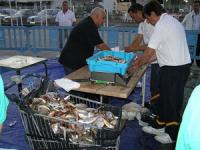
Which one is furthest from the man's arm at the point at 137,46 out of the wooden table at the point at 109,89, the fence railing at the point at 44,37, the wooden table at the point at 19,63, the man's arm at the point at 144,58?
the fence railing at the point at 44,37

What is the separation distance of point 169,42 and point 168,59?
23 centimetres

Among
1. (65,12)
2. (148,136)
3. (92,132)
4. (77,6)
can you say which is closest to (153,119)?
(148,136)

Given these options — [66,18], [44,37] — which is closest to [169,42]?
[44,37]

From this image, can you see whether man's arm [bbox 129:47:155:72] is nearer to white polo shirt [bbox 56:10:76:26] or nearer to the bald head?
the bald head

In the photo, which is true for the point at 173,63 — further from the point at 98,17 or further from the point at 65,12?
the point at 65,12

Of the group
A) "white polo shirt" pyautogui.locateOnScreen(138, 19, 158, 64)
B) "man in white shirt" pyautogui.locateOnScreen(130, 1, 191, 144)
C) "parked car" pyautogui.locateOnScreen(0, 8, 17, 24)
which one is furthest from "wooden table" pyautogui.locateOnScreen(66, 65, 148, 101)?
"parked car" pyautogui.locateOnScreen(0, 8, 17, 24)

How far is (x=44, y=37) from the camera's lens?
9.48 m

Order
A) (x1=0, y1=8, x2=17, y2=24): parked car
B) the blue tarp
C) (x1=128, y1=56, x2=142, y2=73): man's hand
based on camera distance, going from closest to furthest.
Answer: (x1=128, y1=56, x2=142, y2=73): man's hand
the blue tarp
(x1=0, y1=8, x2=17, y2=24): parked car

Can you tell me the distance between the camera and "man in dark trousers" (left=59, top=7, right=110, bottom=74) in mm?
4260

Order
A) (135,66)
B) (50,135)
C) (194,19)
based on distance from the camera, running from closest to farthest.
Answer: (50,135) → (135,66) → (194,19)

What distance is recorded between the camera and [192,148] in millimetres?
1385

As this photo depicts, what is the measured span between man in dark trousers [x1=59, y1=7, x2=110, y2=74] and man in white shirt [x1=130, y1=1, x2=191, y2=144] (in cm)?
73

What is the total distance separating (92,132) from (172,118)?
200 centimetres

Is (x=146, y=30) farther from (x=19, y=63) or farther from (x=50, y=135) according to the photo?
(x=50, y=135)
